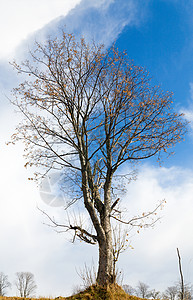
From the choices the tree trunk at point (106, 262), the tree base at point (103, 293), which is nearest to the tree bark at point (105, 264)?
the tree trunk at point (106, 262)

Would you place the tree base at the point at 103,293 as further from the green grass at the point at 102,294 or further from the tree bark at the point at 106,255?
the tree bark at the point at 106,255

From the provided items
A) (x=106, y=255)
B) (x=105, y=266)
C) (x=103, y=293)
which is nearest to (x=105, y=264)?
(x=105, y=266)

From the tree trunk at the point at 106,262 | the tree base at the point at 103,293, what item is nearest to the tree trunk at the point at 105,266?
the tree trunk at the point at 106,262

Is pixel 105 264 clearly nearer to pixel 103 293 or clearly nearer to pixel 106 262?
pixel 106 262

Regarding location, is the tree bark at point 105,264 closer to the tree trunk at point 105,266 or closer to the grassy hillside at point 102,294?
the tree trunk at point 105,266

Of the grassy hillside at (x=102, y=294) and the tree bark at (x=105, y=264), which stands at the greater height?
the tree bark at (x=105, y=264)

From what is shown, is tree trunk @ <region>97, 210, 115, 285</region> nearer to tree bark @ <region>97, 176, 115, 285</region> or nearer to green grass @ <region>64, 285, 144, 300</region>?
tree bark @ <region>97, 176, 115, 285</region>

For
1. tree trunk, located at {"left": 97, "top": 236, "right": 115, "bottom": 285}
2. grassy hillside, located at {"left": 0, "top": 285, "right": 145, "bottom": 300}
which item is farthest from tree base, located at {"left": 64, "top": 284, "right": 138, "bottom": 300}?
tree trunk, located at {"left": 97, "top": 236, "right": 115, "bottom": 285}

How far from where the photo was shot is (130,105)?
7.43 meters

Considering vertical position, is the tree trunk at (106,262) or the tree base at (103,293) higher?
the tree trunk at (106,262)

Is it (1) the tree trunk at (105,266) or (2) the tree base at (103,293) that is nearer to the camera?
(2) the tree base at (103,293)

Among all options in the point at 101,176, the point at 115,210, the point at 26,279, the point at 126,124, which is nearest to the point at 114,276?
the point at 115,210

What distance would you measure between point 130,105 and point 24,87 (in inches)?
135

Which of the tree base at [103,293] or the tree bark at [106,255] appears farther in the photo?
the tree bark at [106,255]
